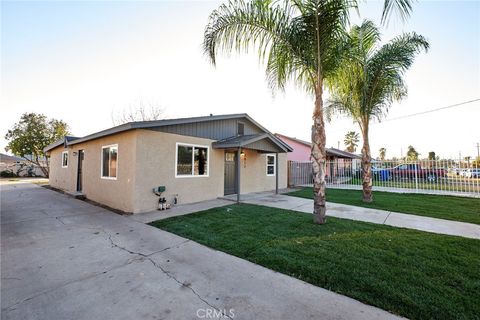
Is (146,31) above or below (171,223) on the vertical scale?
above

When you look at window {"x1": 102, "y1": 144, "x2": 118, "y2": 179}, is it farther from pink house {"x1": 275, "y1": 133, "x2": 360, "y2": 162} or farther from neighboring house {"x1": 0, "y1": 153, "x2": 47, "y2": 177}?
neighboring house {"x1": 0, "y1": 153, "x2": 47, "y2": 177}

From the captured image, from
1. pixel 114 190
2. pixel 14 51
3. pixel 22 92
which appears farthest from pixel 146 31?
pixel 22 92

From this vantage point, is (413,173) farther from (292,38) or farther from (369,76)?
(292,38)

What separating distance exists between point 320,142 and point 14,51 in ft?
41.0

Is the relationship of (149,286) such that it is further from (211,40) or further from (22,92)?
(22,92)

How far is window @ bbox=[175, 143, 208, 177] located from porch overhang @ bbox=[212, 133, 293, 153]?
2.58ft

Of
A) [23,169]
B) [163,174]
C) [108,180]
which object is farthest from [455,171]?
[23,169]

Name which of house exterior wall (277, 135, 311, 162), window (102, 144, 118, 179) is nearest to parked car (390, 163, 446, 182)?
house exterior wall (277, 135, 311, 162)

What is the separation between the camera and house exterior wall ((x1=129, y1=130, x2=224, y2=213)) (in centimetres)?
709

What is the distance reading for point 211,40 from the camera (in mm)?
5445

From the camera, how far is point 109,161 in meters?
8.53

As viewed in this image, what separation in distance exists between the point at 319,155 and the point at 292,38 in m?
3.22

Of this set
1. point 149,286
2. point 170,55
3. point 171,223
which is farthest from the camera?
point 170,55

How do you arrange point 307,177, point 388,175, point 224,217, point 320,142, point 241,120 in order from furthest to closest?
point 307,177, point 388,175, point 241,120, point 224,217, point 320,142
